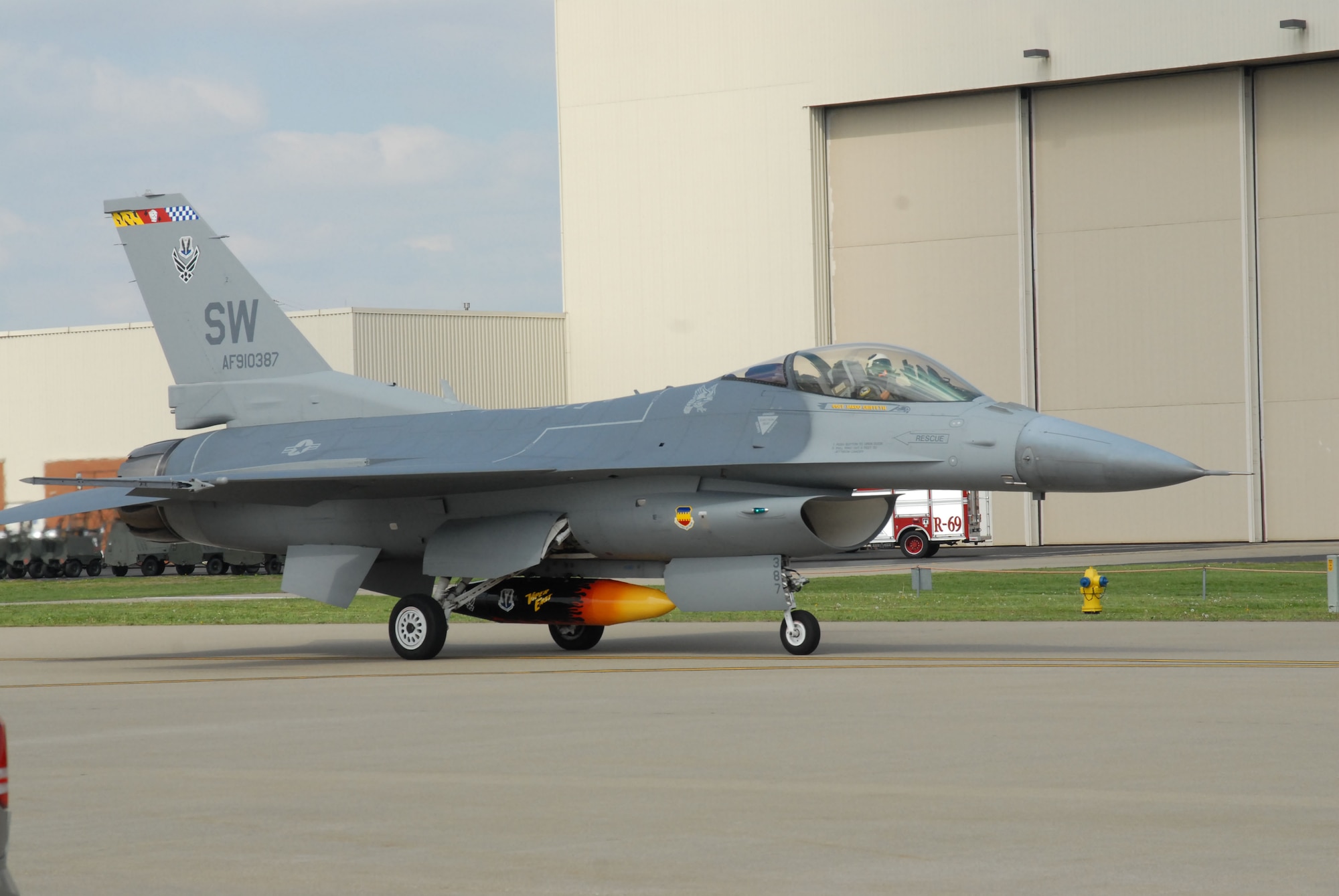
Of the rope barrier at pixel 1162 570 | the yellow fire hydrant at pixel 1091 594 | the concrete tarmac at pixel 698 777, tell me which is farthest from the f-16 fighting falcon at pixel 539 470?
the rope barrier at pixel 1162 570

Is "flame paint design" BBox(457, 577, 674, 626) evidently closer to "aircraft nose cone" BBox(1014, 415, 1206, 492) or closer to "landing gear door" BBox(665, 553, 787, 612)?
"landing gear door" BBox(665, 553, 787, 612)

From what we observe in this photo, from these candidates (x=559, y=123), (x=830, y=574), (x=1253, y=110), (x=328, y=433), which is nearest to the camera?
(x=328, y=433)

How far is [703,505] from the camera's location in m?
14.3

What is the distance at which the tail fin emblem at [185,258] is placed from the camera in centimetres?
1759

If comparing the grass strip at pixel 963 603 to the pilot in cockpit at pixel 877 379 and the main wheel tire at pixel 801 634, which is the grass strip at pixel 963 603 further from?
the pilot in cockpit at pixel 877 379

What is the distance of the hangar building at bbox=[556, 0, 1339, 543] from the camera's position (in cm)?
4141

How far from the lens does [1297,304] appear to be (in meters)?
41.7

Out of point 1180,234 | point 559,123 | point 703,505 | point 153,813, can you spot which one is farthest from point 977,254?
point 153,813

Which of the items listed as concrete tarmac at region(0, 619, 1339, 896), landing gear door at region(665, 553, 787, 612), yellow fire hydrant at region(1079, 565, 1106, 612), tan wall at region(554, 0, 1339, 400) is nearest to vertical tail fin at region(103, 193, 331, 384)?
concrete tarmac at region(0, 619, 1339, 896)

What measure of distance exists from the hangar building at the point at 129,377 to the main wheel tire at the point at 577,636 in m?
29.9

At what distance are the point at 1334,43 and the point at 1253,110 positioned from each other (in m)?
3.00

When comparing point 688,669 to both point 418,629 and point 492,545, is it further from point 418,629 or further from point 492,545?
point 418,629

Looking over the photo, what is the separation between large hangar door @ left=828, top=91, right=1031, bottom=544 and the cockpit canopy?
29.7 metres

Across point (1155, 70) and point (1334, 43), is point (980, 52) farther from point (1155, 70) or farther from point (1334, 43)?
point (1334, 43)
